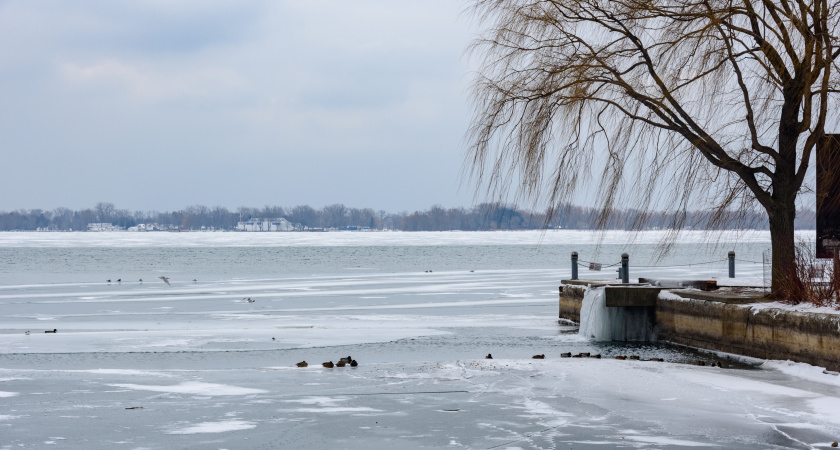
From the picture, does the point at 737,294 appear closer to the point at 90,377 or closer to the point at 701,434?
the point at 701,434

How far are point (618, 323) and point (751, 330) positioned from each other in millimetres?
4478

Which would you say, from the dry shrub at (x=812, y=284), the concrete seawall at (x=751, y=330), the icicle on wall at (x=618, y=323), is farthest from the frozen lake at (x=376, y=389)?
the dry shrub at (x=812, y=284)

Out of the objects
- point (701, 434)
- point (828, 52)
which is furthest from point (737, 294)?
point (701, 434)

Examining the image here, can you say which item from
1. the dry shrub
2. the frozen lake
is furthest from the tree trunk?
the frozen lake

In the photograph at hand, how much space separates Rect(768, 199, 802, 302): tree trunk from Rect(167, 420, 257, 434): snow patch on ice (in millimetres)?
8879

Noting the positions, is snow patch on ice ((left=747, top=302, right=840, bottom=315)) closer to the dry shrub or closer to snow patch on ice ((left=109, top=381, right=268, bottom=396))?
the dry shrub

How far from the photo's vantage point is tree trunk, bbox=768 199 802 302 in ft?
45.8

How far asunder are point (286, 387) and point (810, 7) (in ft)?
33.2

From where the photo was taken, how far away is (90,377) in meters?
11.4

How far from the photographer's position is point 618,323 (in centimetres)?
1786

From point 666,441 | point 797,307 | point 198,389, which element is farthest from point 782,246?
point 198,389

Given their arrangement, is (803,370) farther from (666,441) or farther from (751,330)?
(666,441)

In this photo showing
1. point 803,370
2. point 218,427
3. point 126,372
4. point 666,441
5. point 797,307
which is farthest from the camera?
point 797,307

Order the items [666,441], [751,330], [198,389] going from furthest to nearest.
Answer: [751,330] → [198,389] → [666,441]
